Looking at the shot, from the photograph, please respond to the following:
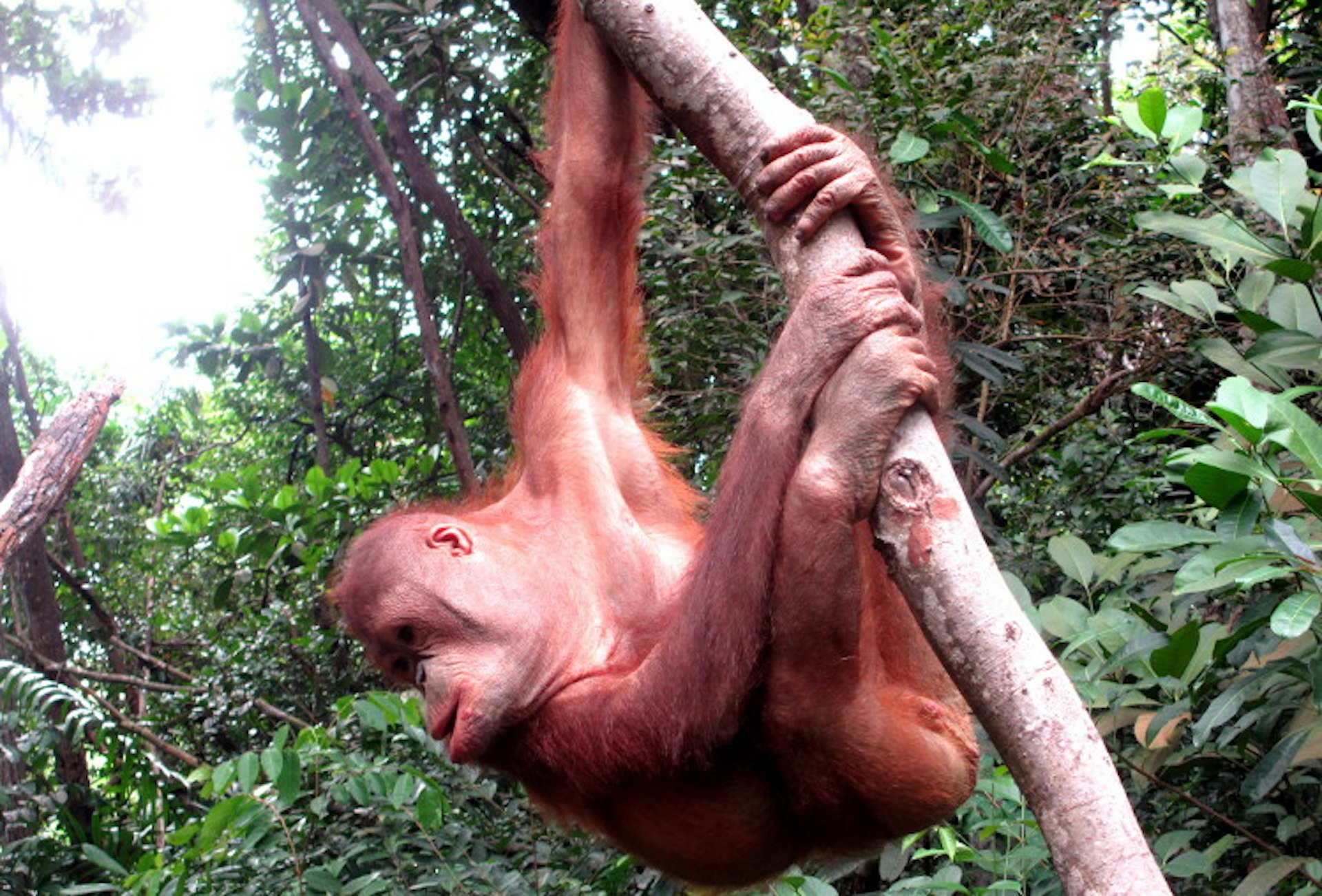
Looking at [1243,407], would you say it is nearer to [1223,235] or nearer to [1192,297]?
[1223,235]

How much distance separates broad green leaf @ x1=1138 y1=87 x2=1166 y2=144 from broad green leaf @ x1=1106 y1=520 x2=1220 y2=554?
0.93 m

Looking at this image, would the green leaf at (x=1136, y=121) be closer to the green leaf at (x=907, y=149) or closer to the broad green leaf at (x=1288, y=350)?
the broad green leaf at (x=1288, y=350)

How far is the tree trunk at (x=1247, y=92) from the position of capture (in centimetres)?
485

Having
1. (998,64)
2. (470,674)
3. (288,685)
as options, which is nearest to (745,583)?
(470,674)

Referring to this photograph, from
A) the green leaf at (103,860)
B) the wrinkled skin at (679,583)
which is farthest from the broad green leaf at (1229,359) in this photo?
the green leaf at (103,860)

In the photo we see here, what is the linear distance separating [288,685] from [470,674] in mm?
4020

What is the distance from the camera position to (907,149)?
370cm

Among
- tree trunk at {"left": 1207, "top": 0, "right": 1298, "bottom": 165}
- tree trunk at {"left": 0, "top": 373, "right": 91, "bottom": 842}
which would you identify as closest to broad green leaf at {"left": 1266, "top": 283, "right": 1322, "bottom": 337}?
tree trunk at {"left": 1207, "top": 0, "right": 1298, "bottom": 165}

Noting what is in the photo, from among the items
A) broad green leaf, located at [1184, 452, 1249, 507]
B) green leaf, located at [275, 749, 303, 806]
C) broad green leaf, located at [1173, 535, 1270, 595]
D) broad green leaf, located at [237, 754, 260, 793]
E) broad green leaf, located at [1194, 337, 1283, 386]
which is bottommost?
green leaf, located at [275, 749, 303, 806]

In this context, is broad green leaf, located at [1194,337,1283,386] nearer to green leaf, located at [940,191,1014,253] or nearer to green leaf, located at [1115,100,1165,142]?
green leaf, located at [1115,100,1165,142]

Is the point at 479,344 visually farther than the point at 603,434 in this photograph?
Yes

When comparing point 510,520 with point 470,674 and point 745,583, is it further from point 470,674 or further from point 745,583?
point 745,583

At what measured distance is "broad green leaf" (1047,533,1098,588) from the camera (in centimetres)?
312

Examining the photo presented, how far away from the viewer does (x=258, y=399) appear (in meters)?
8.78
